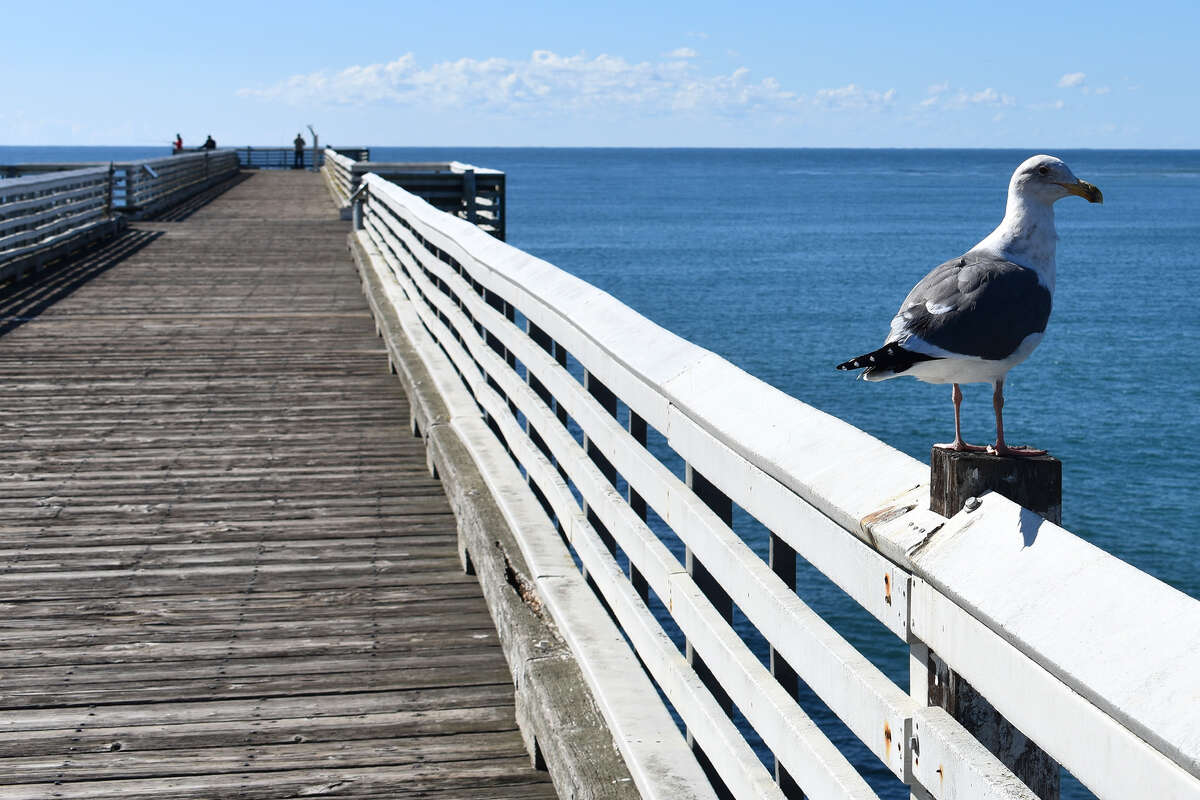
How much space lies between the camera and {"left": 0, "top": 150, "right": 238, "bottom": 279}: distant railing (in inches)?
675

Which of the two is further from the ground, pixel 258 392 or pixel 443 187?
pixel 443 187

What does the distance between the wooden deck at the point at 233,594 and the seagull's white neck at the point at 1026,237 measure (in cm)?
200

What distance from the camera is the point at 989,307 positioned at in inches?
97.6

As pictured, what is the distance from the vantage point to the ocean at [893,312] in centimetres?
2281

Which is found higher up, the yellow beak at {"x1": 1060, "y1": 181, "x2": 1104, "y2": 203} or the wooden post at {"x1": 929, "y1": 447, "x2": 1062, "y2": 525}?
the yellow beak at {"x1": 1060, "y1": 181, "x2": 1104, "y2": 203}

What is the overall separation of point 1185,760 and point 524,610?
3290 mm

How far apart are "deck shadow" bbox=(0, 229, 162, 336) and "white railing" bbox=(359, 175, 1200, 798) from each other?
34.2ft

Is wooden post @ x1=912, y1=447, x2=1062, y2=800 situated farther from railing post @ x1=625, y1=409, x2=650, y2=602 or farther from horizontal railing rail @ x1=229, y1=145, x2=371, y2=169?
horizontal railing rail @ x1=229, y1=145, x2=371, y2=169

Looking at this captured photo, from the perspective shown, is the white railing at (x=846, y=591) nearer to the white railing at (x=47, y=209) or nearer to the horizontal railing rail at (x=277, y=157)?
the white railing at (x=47, y=209)

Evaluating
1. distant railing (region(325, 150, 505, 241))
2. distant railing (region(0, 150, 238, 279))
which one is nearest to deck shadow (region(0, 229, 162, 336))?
distant railing (region(0, 150, 238, 279))

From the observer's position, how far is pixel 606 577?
12.8ft

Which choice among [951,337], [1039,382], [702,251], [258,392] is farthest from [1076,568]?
[702,251]

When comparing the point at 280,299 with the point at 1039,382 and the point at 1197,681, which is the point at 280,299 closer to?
the point at 1197,681

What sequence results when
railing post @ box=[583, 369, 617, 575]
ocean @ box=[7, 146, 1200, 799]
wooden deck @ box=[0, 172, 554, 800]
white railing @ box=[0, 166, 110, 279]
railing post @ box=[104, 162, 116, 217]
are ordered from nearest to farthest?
1. wooden deck @ box=[0, 172, 554, 800]
2. railing post @ box=[583, 369, 617, 575]
3. white railing @ box=[0, 166, 110, 279]
4. ocean @ box=[7, 146, 1200, 799]
5. railing post @ box=[104, 162, 116, 217]
